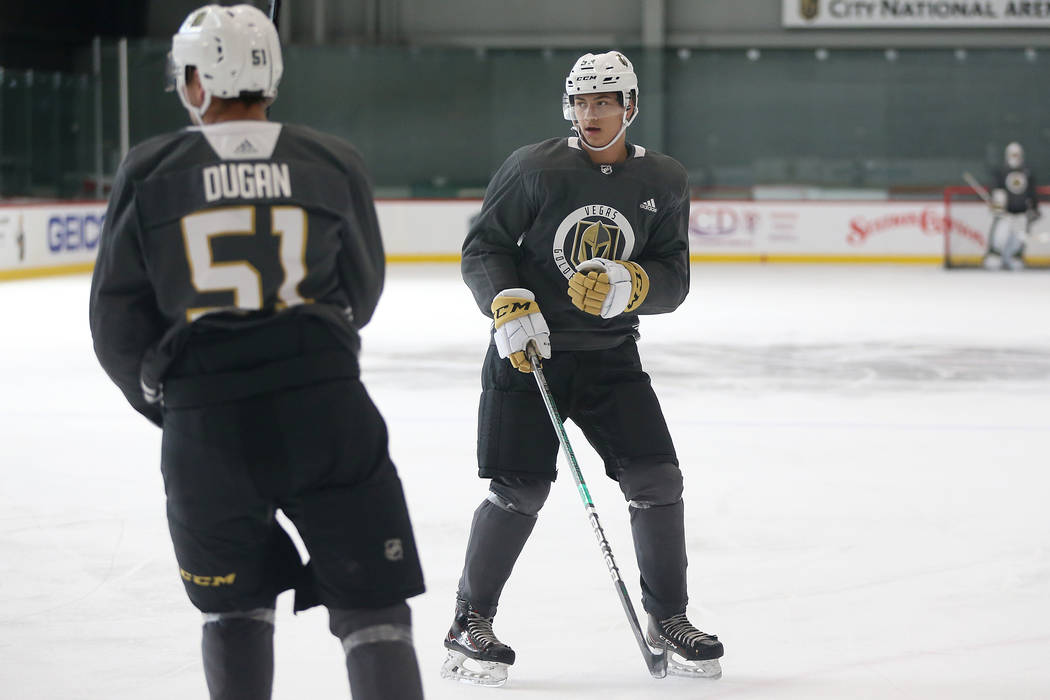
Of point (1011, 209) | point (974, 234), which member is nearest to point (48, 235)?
point (974, 234)

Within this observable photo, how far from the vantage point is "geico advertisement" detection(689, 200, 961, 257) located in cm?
1454

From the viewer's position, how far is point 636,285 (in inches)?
106

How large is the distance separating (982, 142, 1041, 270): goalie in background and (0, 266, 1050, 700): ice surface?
244 inches

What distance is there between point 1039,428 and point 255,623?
14.1 feet

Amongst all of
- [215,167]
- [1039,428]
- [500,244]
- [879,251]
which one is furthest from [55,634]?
[879,251]

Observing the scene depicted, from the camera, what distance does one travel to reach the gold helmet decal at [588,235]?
2.75 meters

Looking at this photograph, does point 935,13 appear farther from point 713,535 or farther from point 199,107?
point 199,107

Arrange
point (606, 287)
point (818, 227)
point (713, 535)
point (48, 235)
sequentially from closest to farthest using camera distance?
point (606, 287) → point (713, 535) → point (48, 235) → point (818, 227)

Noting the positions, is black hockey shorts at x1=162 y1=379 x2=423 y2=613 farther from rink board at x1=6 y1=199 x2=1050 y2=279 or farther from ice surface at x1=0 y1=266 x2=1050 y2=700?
rink board at x1=6 y1=199 x2=1050 y2=279

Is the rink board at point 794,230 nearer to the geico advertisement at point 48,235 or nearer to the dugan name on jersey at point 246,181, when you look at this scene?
the geico advertisement at point 48,235

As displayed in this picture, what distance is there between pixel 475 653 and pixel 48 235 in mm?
11109

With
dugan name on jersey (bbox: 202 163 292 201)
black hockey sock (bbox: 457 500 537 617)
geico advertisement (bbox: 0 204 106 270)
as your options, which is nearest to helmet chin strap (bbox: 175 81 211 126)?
dugan name on jersey (bbox: 202 163 292 201)

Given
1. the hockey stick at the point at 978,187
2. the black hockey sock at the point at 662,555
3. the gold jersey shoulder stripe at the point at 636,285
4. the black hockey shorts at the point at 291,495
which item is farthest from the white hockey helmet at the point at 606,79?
the hockey stick at the point at 978,187

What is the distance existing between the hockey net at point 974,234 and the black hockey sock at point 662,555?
39.1 ft
